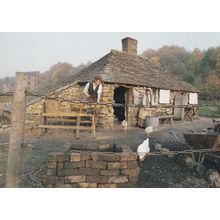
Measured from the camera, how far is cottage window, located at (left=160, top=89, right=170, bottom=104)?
1567cm

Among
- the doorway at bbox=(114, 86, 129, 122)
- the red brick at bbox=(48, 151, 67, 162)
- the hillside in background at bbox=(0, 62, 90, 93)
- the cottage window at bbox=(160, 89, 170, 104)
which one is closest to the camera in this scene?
the red brick at bbox=(48, 151, 67, 162)

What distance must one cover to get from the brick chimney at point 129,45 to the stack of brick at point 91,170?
47.3 feet

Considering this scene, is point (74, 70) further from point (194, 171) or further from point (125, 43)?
point (194, 171)

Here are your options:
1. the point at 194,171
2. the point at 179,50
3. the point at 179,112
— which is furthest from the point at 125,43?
the point at 179,50

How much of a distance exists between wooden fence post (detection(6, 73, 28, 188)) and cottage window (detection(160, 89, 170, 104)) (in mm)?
13506

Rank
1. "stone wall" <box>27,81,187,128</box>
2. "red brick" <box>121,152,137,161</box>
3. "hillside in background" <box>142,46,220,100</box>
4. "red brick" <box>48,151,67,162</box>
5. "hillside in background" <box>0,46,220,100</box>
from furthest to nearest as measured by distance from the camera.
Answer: "hillside in background" <box>0,46,220,100</box> → "hillside in background" <box>142,46,220,100</box> → "stone wall" <box>27,81,187,128</box> → "red brick" <box>121,152,137,161</box> → "red brick" <box>48,151,67,162</box>

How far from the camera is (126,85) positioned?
43.9ft

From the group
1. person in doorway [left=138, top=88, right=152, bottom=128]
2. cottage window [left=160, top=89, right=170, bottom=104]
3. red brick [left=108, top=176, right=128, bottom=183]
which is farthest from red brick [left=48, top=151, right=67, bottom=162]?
cottage window [left=160, top=89, right=170, bottom=104]

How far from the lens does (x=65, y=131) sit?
1062cm

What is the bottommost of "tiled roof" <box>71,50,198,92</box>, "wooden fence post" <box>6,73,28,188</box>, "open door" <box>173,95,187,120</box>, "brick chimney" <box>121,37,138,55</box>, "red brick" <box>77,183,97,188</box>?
"red brick" <box>77,183,97,188</box>

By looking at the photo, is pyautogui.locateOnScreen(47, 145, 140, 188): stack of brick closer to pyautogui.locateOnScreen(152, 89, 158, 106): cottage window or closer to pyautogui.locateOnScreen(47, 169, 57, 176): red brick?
pyautogui.locateOnScreen(47, 169, 57, 176): red brick

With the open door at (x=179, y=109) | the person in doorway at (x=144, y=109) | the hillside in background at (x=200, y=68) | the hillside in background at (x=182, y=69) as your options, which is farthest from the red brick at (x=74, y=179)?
the hillside in background at (x=200, y=68)

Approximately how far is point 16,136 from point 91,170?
64.0 inches

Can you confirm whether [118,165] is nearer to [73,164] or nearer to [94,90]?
[73,164]
